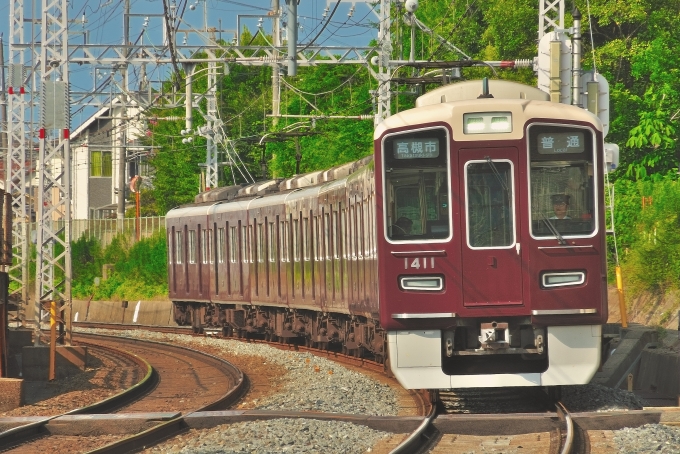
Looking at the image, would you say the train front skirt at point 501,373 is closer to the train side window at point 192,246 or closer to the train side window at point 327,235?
the train side window at point 327,235

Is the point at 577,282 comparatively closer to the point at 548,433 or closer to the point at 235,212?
the point at 548,433

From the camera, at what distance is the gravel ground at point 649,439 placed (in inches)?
344

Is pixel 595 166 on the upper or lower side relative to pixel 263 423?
upper

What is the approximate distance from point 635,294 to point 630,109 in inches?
373

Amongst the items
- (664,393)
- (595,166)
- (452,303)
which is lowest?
(664,393)

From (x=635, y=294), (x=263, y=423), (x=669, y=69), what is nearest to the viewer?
(x=263, y=423)

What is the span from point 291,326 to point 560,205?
1140cm

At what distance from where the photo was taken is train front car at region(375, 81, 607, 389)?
429 inches

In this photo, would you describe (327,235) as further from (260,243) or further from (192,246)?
(192,246)

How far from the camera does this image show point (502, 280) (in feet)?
35.8

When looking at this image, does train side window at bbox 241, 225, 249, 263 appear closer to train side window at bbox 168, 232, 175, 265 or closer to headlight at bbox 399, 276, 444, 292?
train side window at bbox 168, 232, 175, 265

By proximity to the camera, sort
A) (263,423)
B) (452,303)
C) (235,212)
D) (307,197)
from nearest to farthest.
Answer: (263,423) → (452,303) → (307,197) → (235,212)

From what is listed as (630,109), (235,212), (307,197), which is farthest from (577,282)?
(630,109)

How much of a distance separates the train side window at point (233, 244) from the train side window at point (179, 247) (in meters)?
3.69
